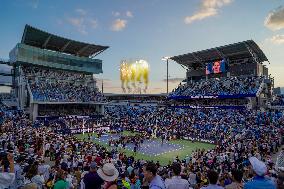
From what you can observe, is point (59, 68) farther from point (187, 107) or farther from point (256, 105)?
point (256, 105)

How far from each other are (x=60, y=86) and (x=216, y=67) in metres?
35.9

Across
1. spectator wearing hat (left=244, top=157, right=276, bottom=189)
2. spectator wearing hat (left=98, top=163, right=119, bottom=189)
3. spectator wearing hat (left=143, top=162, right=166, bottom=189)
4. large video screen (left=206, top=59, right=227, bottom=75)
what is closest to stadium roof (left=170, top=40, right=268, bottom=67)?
large video screen (left=206, top=59, right=227, bottom=75)

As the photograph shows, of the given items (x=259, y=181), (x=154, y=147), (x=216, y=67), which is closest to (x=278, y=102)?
(x=216, y=67)

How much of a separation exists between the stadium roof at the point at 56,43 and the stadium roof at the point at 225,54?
22.6m

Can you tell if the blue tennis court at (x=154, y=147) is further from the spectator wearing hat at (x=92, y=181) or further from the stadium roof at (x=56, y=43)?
the stadium roof at (x=56, y=43)

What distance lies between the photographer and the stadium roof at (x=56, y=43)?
64.3 meters

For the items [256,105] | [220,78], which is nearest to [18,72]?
[220,78]

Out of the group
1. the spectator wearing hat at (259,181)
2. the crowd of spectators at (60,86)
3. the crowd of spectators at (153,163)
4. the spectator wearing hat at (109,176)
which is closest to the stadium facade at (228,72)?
the crowd of spectators at (153,163)

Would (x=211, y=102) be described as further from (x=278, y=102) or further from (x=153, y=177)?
(x=153, y=177)

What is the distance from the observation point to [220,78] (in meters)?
64.2

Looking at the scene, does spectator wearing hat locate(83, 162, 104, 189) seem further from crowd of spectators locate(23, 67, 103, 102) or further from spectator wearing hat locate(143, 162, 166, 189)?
crowd of spectators locate(23, 67, 103, 102)

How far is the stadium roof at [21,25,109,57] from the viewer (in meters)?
64.3

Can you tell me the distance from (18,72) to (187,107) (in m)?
37.3

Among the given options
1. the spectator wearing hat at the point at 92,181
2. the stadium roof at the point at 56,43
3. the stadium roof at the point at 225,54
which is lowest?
the spectator wearing hat at the point at 92,181
